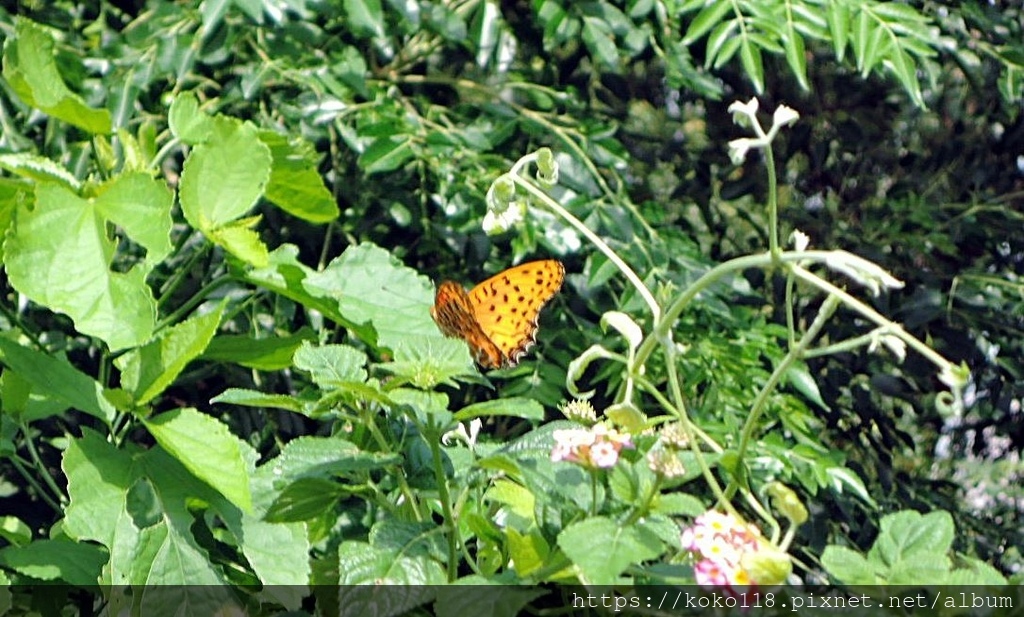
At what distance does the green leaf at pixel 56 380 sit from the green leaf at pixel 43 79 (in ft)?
0.60

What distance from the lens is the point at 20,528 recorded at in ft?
4.12

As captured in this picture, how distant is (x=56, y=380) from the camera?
3.44 ft

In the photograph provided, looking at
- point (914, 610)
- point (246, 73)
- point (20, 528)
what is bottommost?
point (20, 528)

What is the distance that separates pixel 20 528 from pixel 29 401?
144 millimetres

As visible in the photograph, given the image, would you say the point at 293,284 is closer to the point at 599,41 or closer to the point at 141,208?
the point at 141,208

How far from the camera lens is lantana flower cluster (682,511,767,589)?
0.73 m

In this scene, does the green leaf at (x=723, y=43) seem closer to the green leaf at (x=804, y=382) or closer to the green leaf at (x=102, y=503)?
the green leaf at (x=804, y=382)

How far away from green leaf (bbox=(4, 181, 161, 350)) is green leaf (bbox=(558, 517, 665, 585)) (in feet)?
1.28

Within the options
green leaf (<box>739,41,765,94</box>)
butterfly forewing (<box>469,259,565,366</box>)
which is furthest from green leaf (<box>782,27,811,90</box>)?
butterfly forewing (<box>469,259,565,366</box>)

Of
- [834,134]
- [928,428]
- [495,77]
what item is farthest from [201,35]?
[928,428]

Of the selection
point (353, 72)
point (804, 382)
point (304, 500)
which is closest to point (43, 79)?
point (304, 500)

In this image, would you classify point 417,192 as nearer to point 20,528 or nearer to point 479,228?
point 479,228

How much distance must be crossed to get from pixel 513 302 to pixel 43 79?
46 centimetres

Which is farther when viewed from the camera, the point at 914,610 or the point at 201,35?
the point at 201,35
